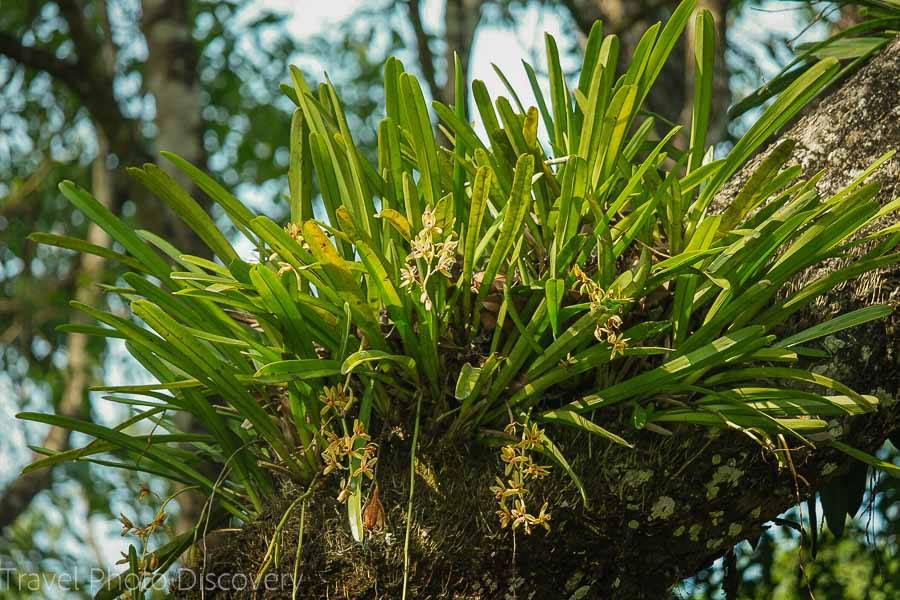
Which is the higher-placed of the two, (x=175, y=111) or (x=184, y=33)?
(x=184, y=33)

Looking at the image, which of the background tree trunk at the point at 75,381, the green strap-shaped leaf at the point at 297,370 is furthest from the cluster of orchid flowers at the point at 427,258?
the background tree trunk at the point at 75,381

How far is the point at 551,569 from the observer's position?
91 cm

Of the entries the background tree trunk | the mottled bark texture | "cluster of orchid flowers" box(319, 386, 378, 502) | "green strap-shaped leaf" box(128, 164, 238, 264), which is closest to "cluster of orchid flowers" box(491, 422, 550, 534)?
the mottled bark texture

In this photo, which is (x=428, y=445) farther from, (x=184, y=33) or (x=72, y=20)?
(x=72, y=20)

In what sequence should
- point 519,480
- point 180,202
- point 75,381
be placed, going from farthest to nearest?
point 75,381
point 180,202
point 519,480

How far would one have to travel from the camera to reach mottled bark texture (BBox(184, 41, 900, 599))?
907mm

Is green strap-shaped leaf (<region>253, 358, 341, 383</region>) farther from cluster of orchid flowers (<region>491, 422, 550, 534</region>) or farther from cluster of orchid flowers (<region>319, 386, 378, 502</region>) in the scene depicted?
cluster of orchid flowers (<region>491, 422, 550, 534</region>)

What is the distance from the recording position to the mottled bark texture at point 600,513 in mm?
907

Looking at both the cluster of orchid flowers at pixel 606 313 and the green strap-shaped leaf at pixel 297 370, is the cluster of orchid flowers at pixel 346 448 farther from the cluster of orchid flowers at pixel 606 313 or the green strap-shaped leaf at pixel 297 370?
the cluster of orchid flowers at pixel 606 313

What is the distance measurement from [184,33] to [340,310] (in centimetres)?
221

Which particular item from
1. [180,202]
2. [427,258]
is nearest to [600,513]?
[427,258]

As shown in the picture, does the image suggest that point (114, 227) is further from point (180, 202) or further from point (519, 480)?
point (519, 480)

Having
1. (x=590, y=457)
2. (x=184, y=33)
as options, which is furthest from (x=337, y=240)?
(x=184, y=33)

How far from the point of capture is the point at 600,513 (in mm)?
918
